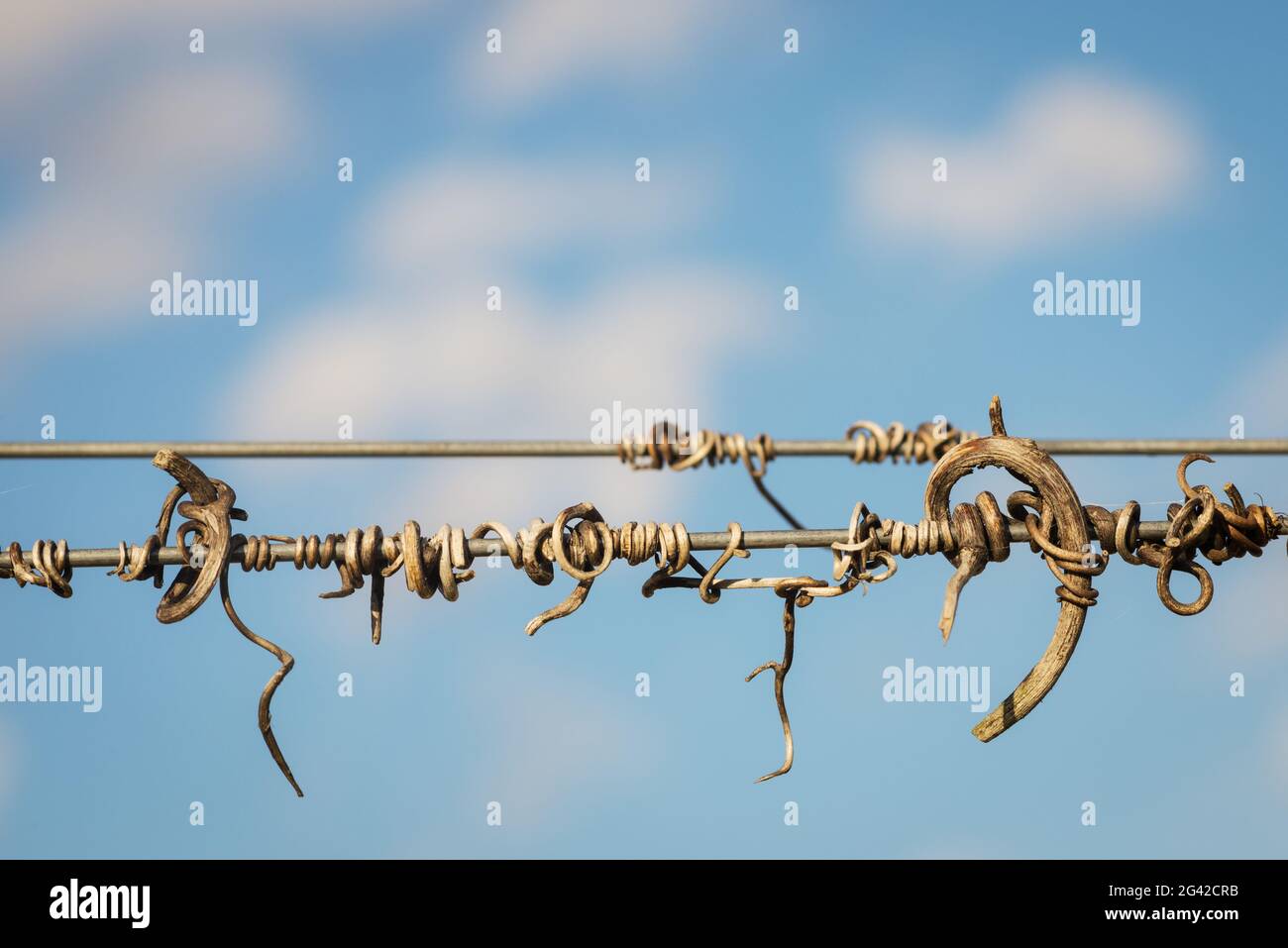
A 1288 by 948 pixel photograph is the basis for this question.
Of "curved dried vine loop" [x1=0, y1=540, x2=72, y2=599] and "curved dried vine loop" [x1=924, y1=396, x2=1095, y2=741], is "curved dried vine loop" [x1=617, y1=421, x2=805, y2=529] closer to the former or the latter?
"curved dried vine loop" [x1=924, y1=396, x2=1095, y2=741]

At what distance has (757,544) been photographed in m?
3.56

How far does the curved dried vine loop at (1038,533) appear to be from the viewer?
363 cm

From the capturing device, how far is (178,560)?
358cm

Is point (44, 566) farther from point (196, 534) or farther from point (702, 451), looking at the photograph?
point (702, 451)

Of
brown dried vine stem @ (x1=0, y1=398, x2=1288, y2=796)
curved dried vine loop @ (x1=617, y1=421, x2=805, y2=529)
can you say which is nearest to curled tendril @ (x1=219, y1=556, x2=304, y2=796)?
brown dried vine stem @ (x1=0, y1=398, x2=1288, y2=796)

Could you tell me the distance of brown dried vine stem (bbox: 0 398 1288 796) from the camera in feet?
11.7

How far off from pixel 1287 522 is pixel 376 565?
2609 millimetres

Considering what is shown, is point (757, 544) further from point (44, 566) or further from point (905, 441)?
point (44, 566)

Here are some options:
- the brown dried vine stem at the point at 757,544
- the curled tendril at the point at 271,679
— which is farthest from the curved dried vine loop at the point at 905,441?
the curled tendril at the point at 271,679

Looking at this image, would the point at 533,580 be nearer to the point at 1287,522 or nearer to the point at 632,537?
the point at 632,537

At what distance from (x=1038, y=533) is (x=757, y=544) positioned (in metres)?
0.82

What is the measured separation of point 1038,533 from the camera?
3.69m

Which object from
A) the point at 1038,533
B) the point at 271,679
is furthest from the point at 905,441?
the point at 271,679

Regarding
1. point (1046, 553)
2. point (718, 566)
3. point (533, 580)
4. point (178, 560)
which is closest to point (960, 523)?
point (1046, 553)
